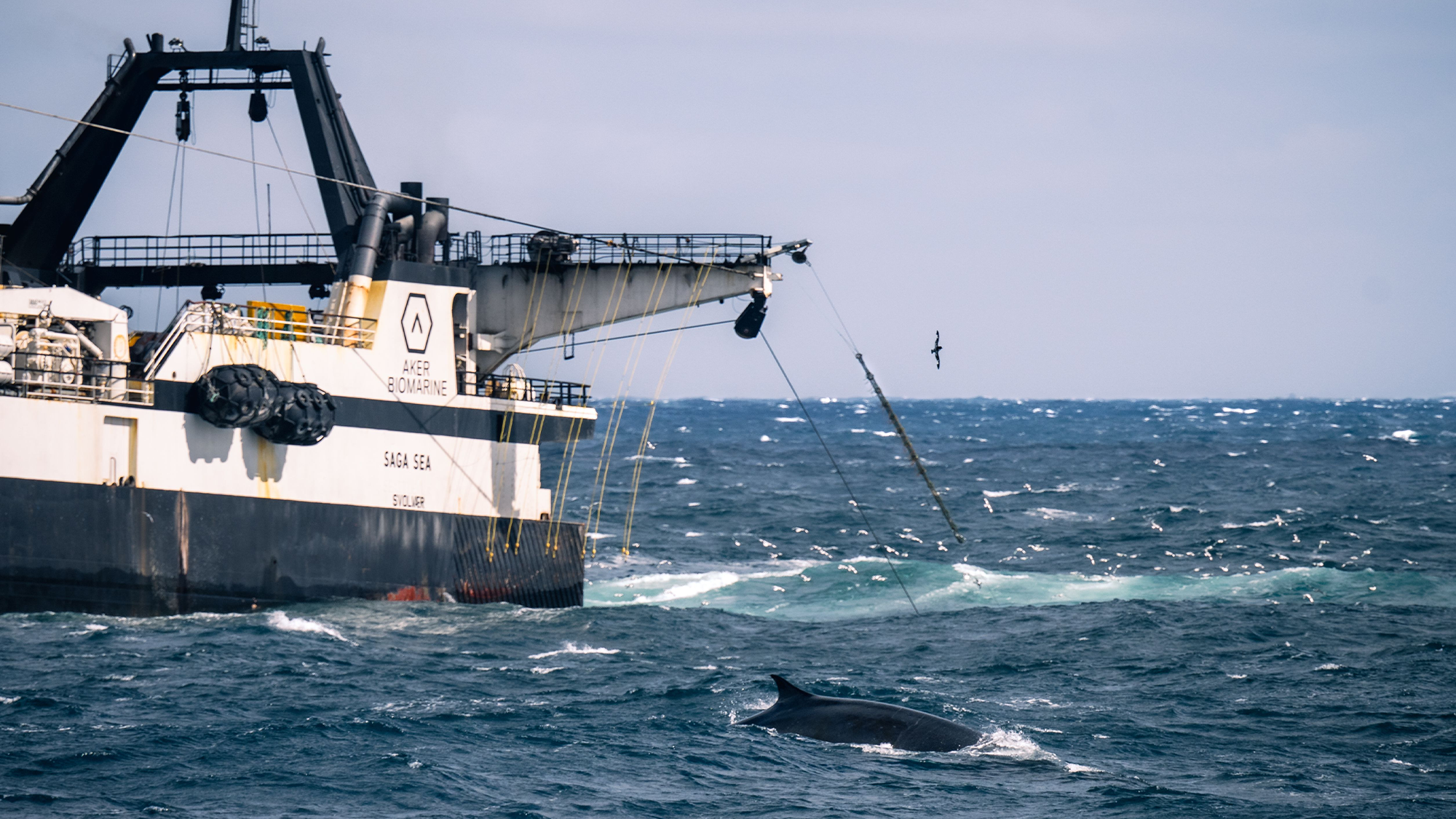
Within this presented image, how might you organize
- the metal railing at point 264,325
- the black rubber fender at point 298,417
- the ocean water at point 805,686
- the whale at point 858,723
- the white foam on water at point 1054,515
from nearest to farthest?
the ocean water at point 805,686
the whale at point 858,723
the metal railing at point 264,325
the black rubber fender at point 298,417
the white foam on water at point 1054,515

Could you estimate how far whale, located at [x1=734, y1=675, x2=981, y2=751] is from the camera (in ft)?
72.9

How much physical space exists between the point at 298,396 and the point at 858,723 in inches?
634

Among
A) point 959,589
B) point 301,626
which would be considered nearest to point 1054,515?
point 959,589

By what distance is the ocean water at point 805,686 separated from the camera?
1977cm

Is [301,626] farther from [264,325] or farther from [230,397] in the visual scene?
[264,325]

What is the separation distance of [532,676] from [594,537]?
2713 cm

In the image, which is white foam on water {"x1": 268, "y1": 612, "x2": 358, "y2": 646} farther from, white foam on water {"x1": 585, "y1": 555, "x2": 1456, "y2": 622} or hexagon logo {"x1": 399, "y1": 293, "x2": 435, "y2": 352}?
white foam on water {"x1": 585, "y1": 555, "x2": 1456, "y2": 622}

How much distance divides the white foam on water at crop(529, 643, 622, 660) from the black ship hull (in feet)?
18.2

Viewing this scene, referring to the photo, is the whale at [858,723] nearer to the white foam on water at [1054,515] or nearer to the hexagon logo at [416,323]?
the hexagon logo at [416,323]

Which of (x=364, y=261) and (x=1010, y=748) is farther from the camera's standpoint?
(x=364, y=261)

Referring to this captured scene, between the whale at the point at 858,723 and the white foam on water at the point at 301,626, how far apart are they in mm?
10944

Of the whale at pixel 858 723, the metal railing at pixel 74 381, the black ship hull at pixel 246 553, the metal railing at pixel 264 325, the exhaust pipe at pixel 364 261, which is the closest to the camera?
the whale at pixel 858 723

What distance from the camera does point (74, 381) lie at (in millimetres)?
30906

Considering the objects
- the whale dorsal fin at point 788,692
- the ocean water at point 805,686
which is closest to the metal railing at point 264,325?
the ocean water at point 805,686
